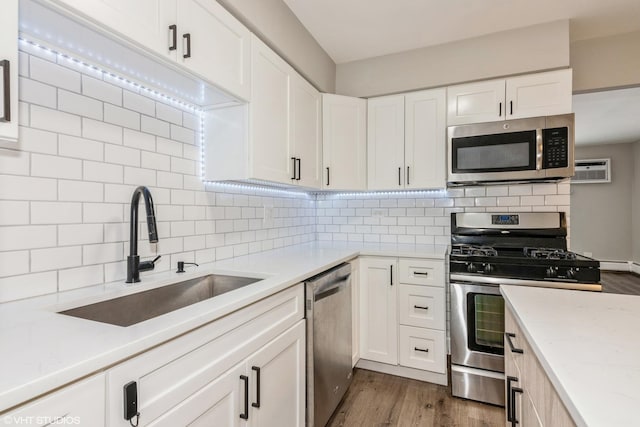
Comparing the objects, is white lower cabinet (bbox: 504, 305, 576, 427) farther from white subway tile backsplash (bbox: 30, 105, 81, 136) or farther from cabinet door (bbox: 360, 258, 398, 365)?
white subway tile backsplash (bbox: 30, 105, 81, 136)

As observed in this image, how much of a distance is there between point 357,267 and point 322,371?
921 mm

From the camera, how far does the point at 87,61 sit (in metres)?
1.26

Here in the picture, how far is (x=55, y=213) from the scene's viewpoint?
1.18 metres

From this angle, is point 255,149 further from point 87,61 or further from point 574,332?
point 574,332

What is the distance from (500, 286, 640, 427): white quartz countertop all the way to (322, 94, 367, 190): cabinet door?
1716mm

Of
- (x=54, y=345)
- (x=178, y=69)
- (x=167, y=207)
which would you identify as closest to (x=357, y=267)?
(x=167, y=207)

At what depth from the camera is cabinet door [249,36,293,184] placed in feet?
5.88

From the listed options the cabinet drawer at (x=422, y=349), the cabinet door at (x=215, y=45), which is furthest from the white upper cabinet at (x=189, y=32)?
the cabinet drawer at (x=422, y=349)

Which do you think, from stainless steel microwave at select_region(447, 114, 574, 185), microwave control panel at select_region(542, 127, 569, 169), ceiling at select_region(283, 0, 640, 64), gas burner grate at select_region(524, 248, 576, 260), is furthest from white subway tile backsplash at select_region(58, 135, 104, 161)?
microwave control panel at select_region(542, 127, 569, 169)

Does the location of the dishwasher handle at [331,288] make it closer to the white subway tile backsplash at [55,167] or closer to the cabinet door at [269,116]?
the cabinet door at [269,116]

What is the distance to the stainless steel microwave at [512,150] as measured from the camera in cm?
224

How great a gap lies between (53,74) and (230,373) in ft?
4.12

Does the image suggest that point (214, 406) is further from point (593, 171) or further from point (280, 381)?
point (593, 171)

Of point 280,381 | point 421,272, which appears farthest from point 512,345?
point 421,272
